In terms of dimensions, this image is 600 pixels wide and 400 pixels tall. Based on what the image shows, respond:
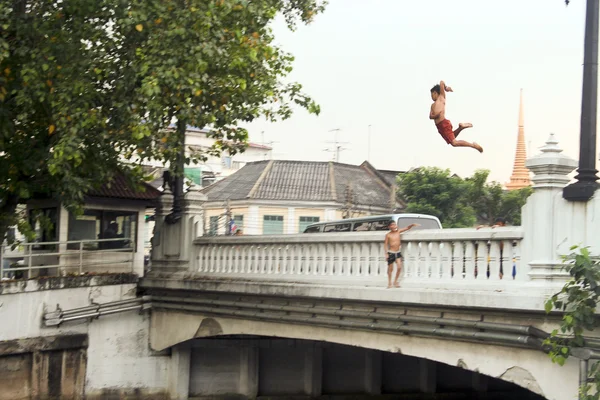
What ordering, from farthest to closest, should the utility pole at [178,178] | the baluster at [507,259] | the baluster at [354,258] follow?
1. the utility pole at [178,178]
2. the baluster at [354,258]
3. the baluster at [507,259]

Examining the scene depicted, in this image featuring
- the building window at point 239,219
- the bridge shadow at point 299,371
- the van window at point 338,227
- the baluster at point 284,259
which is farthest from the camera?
the building window at point 239,219

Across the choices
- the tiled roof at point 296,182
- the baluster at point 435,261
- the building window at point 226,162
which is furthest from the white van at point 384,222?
the building window at point 226,162

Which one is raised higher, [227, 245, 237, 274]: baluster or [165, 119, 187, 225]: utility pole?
[165, 119, 187, 225]: utility pole

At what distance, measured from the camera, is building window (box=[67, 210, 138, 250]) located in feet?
62.1

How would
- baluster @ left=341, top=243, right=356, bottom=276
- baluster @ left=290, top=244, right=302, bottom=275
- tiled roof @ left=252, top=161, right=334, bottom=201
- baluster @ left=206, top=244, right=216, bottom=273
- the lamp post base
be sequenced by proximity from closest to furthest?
the lamp post base → baluster @ left=341, top=243, right=356, bottom=276 → baluster @ left=290, top=244, right=302, bottom=275 → baluster @ left=206, top=244, right=216, bottom=273 → tiled roof @ left=252, top=161, right=334, bottom=201

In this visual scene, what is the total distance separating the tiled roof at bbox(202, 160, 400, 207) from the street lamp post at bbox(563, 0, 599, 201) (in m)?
27.2

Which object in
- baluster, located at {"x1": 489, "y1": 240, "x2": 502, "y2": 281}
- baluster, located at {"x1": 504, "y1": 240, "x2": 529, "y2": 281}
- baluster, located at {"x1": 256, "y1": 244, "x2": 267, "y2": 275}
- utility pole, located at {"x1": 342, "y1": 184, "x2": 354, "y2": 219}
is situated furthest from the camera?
utility pole, located at {"x1": 342, "y1": 184, "x2": 354, "y2": 219}

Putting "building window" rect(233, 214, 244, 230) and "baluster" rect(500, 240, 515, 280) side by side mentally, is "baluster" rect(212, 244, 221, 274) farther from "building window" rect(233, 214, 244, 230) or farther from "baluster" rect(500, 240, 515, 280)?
"building window" rect(233, 214, 244, 230)

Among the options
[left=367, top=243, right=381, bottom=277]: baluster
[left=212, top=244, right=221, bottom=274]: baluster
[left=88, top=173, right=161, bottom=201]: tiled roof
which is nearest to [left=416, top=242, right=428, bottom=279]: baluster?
[left=367, top=243, right=381, bottom=277]: baluster

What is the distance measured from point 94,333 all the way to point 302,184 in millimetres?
21734

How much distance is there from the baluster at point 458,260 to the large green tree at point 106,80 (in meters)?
5.79

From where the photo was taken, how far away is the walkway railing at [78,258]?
1850cm

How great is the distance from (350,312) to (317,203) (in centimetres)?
2423

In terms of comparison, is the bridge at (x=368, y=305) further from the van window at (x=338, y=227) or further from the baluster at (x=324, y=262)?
the van window at (x=338, y=227)
